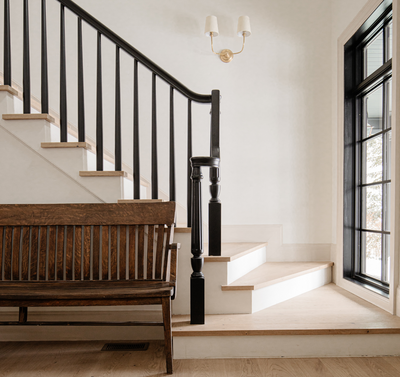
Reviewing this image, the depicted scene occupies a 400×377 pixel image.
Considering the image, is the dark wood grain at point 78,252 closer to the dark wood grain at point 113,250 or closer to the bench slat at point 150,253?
the dark wood grain at point 113,250

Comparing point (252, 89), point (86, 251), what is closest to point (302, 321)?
point (86, 251)

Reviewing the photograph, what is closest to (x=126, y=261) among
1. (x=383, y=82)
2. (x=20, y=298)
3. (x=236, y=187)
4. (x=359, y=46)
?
(x=20, y=298)

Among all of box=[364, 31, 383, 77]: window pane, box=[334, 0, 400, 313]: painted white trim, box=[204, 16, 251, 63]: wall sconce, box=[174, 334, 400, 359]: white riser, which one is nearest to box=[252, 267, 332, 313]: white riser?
box=[334, 0, 400, 313]: painted white trim

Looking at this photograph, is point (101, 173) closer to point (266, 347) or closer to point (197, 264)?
point (197, 264)

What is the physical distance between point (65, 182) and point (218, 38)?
2.11 metres

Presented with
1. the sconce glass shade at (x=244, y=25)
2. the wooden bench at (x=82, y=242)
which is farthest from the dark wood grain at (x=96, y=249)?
the sconce glass shade at (x=244, y=25)

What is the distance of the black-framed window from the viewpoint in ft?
8.08

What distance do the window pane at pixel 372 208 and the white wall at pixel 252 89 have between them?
50cm

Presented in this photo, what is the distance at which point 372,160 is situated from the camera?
105 inches

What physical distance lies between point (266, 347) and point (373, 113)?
77.5 inches

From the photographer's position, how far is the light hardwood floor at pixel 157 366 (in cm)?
167

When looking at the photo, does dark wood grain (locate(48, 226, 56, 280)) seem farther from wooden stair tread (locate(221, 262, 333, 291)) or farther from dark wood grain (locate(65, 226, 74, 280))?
wooden stair tread (locate(221, 262, 333, 291))

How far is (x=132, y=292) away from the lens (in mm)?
1604

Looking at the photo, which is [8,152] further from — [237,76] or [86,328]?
[237,76]
